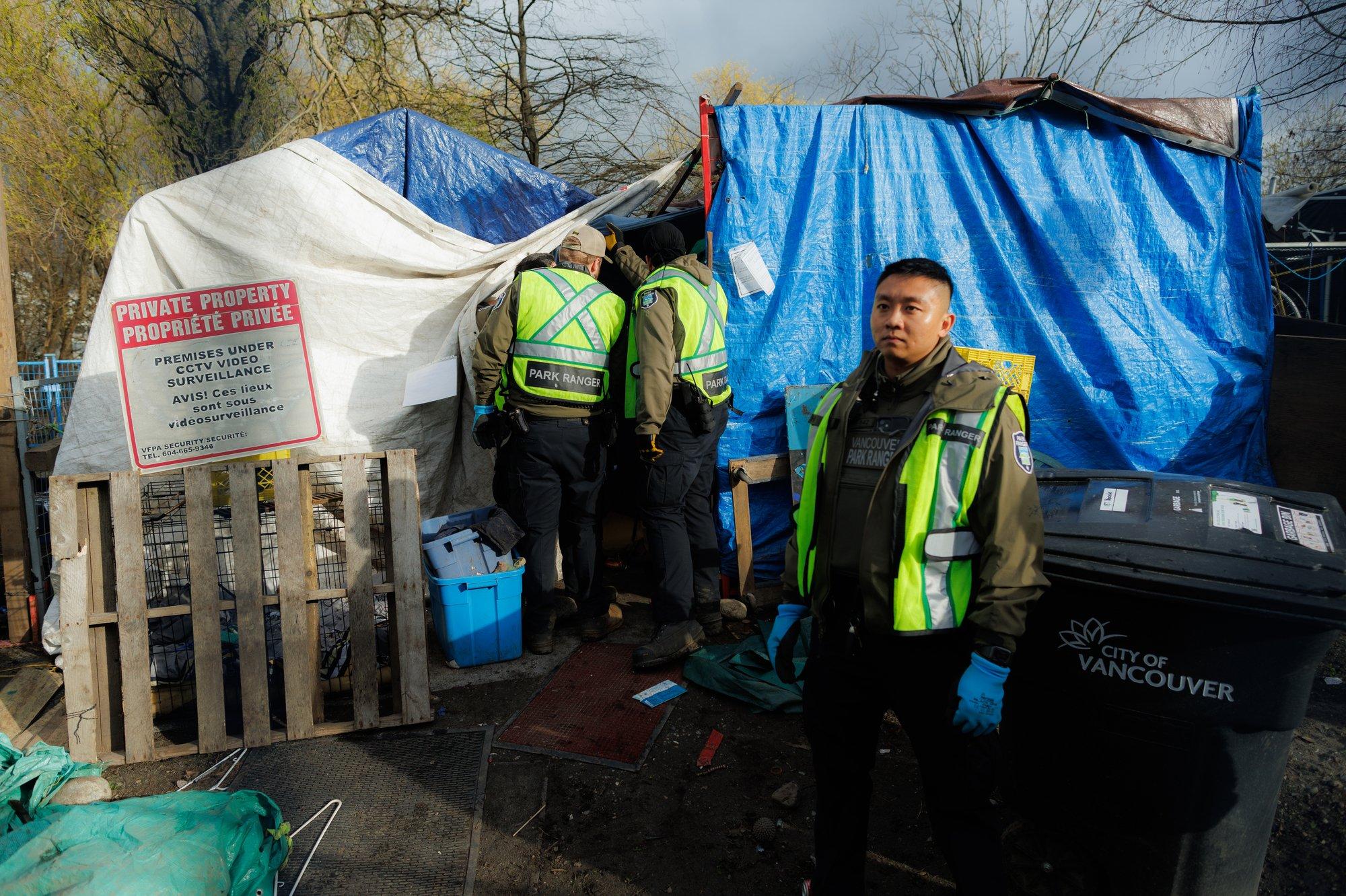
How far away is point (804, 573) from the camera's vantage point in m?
2.41

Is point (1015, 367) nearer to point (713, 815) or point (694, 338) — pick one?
point (694, 338)

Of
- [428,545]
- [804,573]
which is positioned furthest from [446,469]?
[804,573]

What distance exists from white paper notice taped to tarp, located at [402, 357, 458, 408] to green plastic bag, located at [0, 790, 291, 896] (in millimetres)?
2677

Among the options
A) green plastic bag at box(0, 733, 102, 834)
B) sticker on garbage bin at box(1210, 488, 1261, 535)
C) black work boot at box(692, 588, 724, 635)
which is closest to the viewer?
sticker on garbage bin at box(1210, 488, 1261, 535)

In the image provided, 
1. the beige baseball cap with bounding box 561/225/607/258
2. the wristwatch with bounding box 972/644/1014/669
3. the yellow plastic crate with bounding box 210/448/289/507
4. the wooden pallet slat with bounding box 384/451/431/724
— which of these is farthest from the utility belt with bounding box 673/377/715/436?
the wristwatch with bounding box 972/644/1014/669

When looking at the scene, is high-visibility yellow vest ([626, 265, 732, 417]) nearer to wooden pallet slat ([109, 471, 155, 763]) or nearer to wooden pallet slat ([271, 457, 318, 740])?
wooden pallet slat ([271, 457, 318, 740])

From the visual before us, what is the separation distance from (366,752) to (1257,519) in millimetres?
3484

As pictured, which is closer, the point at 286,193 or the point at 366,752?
the point at 366,752

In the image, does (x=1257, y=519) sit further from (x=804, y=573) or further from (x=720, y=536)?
(x=720, y=536)

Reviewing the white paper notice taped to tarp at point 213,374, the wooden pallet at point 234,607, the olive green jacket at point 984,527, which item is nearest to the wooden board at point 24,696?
the wooden pallet at point 234,607

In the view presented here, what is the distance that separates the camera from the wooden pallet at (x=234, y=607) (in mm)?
3412

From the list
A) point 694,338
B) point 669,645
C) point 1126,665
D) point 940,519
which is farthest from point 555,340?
point 1126,665

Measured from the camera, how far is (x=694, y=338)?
429 cm

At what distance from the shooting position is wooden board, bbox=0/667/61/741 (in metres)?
3.81
